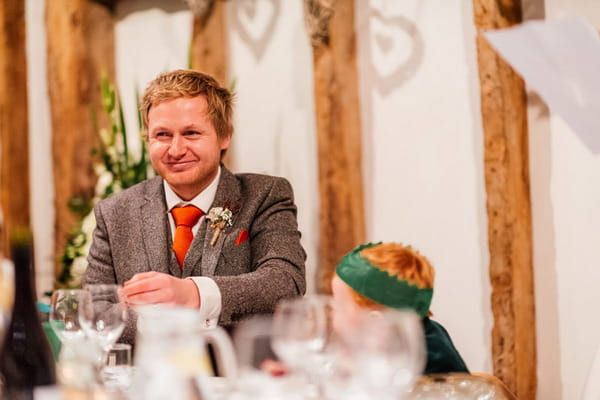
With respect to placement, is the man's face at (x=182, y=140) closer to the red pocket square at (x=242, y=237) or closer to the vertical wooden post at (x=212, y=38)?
the red pocket square at (x=242, y=237)

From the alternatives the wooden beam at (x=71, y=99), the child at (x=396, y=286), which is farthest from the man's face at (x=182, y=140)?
the wooden beam at (x=71, y=99)

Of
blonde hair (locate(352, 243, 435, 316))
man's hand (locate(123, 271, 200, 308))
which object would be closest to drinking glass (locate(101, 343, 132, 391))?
man's hand (locate(123, 271, 200, 308))

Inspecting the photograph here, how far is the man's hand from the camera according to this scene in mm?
1503

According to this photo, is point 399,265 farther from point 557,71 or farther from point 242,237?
point 242,237

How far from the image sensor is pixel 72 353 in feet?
4.07

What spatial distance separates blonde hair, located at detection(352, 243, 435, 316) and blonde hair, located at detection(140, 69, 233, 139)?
29.0 inches

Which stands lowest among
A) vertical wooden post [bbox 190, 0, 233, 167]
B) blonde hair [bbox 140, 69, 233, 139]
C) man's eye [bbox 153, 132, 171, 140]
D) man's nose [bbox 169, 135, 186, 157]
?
man's nose [bbox 169, 135, 186, 157]

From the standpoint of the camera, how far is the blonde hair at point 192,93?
2.00 meters

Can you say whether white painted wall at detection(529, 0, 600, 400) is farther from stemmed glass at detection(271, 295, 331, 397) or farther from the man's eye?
stemmed glass at detection(271, 295, 331, 397)

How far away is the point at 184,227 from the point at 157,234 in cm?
8

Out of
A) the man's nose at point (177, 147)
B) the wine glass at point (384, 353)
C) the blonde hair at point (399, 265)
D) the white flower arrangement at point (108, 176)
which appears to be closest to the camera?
the wine glass at point (384, 353)

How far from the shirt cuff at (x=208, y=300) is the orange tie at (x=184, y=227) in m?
0.30

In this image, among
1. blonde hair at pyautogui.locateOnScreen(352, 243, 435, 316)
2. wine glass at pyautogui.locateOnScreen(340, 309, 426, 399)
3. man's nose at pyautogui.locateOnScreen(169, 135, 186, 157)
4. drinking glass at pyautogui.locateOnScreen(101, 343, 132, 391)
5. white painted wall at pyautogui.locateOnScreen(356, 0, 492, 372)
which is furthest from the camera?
white painted wall at pyautogui.locateOnScreen(356, 0, 492, 372)

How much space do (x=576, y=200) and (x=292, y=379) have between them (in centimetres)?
184
